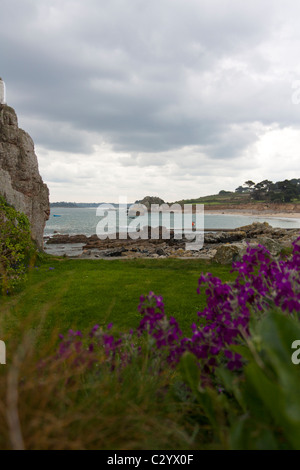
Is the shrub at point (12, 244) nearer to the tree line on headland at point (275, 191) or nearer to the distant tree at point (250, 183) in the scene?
the tree line on headland at point (275, 191)

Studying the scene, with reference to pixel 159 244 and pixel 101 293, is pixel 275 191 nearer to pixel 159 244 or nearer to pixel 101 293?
pixel 159 244

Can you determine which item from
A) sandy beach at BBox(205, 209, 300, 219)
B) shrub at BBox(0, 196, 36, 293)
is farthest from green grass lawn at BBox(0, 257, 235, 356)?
sandy beach at BBox(205, 209, 300, 219)

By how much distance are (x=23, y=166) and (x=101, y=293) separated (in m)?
11.2

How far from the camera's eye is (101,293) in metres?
8.58

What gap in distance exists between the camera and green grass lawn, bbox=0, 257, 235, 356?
244 inches

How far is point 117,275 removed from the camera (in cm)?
1090

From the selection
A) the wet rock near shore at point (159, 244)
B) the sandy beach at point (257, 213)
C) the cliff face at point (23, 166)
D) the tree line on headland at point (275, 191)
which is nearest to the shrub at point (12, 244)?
the cliff face at point (23, 166)

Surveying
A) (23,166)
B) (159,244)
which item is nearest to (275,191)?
(159,244)

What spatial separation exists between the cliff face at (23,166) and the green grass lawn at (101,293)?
3909 mm

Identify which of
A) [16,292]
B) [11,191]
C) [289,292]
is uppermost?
[11,191]

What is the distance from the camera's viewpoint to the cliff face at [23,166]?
16375 mm

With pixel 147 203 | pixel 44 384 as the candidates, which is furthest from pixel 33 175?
pixel 147 203
